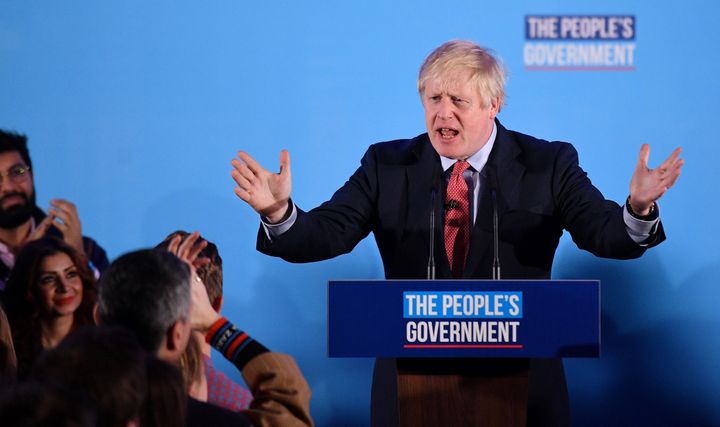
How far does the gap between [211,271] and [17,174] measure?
120cm

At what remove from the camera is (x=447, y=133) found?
3.00 metres

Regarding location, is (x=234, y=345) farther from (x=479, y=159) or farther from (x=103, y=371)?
(x=479, y=159)

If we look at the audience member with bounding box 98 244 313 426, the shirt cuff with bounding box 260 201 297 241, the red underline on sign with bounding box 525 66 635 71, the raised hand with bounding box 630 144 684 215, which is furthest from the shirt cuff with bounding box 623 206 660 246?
the red underline on sign with bounding box 525 66 635 71

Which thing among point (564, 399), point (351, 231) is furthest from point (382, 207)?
point (564, 399)

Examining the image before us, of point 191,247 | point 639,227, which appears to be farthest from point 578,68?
point 639,227

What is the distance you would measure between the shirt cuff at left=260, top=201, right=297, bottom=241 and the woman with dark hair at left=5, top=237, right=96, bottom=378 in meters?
1.64

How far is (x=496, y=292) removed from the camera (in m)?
2.26

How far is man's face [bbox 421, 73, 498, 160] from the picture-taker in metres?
2.97

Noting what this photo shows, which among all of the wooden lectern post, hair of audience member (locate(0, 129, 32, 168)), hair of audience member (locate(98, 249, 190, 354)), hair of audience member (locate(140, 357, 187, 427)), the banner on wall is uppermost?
the banner on wall

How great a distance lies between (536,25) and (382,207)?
63.9 inches

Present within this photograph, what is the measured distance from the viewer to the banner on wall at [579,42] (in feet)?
14.2

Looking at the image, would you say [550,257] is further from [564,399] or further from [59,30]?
[59,30]

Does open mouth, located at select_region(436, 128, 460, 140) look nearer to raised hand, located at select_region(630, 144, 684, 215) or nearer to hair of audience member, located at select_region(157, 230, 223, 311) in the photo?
raised hand, located at select_region(630, 144, 684, 215)

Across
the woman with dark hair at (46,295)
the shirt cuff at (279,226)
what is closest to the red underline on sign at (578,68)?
the shirt cuff at (279,226)
